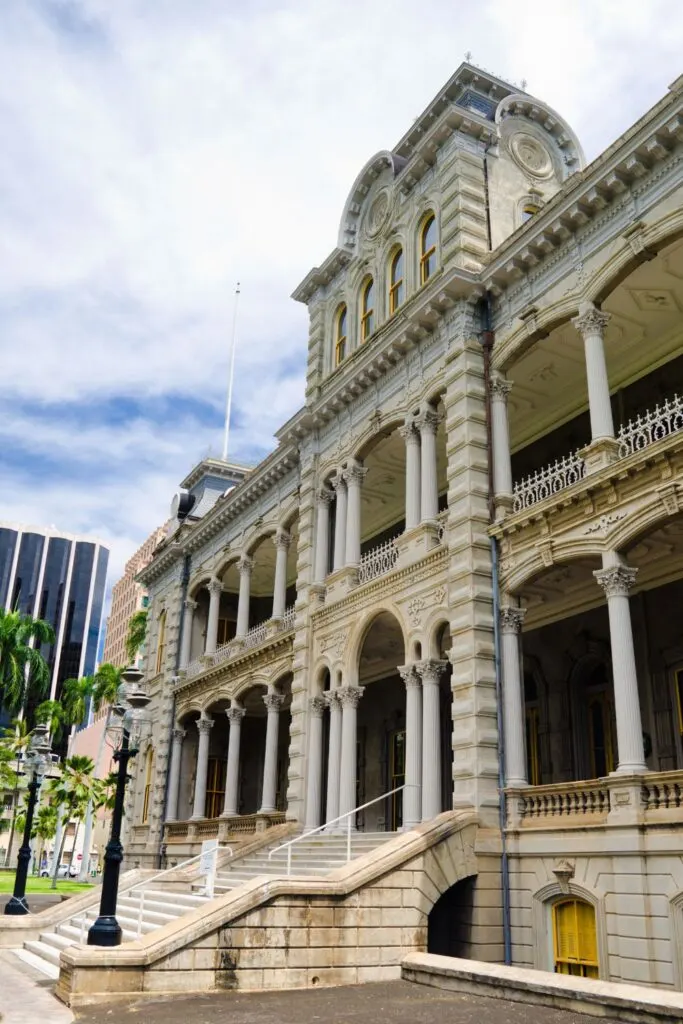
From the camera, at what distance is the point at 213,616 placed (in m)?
32.0

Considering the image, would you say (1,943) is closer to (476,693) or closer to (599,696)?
(476,693)

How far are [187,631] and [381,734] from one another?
10492 mm

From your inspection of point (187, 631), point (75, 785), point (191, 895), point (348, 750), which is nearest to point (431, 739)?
point (348, 750)

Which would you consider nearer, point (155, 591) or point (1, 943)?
point (1, 943)

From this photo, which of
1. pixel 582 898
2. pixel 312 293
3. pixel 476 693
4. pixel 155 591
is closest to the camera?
pixel 582 898

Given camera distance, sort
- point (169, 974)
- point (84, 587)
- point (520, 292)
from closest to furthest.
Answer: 1. point (169, 974)
2. point (520, 292)
3. point (84, 587)

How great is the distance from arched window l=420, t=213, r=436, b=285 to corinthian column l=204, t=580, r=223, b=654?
14802 mm

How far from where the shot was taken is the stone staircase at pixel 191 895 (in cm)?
1634

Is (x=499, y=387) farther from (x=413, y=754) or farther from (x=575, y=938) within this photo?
(x=575, y=938)

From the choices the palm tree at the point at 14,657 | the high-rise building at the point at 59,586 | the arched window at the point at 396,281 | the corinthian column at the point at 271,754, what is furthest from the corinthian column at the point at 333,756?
the high-rise building at the point at 59,586

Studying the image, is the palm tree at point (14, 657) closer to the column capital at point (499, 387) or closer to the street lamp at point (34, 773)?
the street lamp at point (34, 773)

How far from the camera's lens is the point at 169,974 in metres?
12.4

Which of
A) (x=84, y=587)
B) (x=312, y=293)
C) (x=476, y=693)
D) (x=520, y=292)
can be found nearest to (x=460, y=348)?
(x=520, y=292)

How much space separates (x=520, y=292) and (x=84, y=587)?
14785cm
